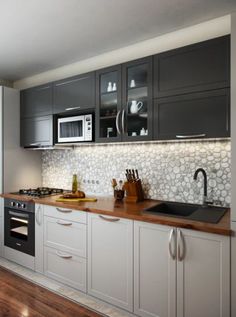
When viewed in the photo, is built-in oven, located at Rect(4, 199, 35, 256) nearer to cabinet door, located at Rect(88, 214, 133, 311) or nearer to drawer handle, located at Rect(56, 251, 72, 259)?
drawer handle, located at Rect(56, 251, 72, 259)

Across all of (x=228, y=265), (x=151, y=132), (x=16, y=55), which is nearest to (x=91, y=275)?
(x=228, y=265)

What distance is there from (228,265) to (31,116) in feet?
9.44

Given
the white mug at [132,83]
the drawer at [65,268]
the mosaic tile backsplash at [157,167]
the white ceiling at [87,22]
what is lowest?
the drawer at [65,268]

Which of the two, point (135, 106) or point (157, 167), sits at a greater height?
point (135, 106)

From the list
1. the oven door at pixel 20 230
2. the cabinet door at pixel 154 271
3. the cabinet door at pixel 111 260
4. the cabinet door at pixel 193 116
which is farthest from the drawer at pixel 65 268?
the cabinet door at pixel 193 116

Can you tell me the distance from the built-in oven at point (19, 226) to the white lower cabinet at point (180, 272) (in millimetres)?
1425

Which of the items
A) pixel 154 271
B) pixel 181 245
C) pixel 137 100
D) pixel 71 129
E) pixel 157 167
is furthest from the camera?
pixel 71 129

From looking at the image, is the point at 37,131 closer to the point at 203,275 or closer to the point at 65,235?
the point at 65,235

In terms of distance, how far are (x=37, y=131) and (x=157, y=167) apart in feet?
5.54

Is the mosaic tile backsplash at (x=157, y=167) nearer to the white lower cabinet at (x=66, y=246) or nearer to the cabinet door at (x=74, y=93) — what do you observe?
the cabinet door at (x=74, y=93)

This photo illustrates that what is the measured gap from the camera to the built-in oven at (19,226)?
283 cm

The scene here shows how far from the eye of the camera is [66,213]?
247 centimetres

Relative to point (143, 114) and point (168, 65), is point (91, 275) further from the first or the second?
point (168, 65)

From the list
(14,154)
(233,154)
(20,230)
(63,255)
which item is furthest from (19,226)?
(233,154)
